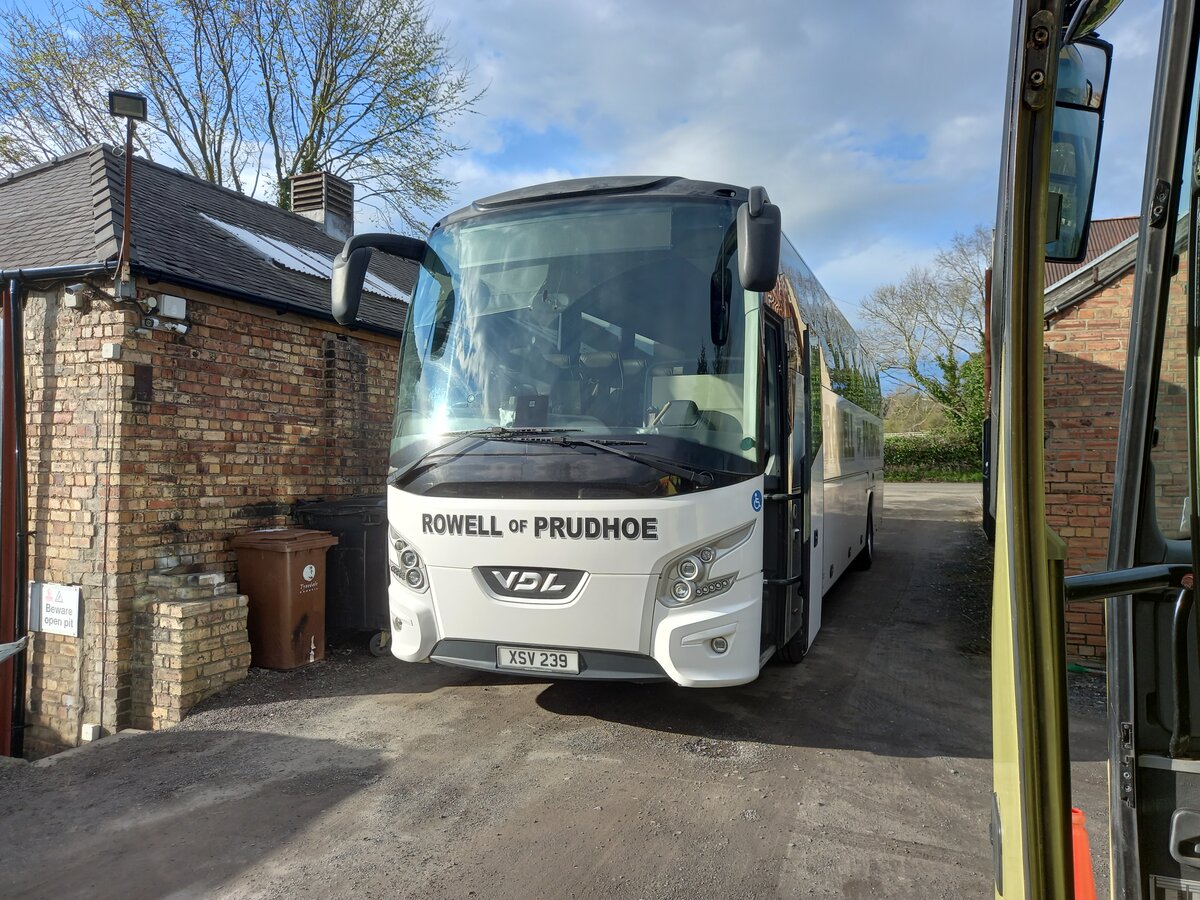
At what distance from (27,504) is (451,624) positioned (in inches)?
168

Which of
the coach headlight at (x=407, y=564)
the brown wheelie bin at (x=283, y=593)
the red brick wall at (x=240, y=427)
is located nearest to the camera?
the coach headlight at (x=407, y=564)

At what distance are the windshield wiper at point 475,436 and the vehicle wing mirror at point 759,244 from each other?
1265mm

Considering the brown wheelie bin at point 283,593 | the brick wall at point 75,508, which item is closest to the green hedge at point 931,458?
the brown wheelie bin at point 283,593

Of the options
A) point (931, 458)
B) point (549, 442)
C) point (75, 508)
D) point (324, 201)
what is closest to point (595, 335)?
point (549, 442)

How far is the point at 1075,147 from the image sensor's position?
55.4 inches

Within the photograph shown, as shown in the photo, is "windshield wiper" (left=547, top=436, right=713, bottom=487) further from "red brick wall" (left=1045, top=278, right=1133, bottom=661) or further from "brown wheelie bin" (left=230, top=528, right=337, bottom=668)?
"brown wheelie bin" (left=230, top=528, right=337, bottom=668)

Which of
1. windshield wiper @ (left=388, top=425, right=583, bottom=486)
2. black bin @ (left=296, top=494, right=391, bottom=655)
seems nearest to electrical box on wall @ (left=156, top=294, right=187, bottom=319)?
black bin @ (left=296, top=494, right=391, bottom=655)

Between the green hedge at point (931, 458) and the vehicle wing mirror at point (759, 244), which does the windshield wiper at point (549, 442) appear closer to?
the vehicle wing mirror at point (759, 244)

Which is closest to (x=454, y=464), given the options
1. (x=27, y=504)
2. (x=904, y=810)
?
(x=904, y=810)

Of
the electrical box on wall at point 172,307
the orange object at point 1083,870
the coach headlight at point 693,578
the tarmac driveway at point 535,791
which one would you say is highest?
the electrical box on wall at point 172,307

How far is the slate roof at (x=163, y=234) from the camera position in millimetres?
6523

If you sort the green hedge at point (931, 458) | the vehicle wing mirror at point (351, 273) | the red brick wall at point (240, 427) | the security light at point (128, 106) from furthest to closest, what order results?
the green hedge at point (931, 458), the red brick wall at point (240, 427), the security light at point (128, 106), the vehicle wing mirror at point (351, 273)

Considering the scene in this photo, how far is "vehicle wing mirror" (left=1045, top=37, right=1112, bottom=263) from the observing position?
4.58ft

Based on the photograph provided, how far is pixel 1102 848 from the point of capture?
3.50 metres
